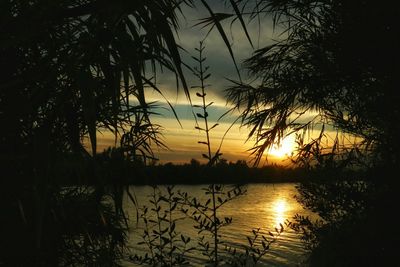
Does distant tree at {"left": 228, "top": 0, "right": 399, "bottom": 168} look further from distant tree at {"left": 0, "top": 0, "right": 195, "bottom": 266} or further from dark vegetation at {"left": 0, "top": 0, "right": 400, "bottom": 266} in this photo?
distant tree at {"left": 0, "top": 0, "right": 195, "bottom": 266}

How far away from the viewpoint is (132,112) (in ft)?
12.3

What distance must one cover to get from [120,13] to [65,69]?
33 cm

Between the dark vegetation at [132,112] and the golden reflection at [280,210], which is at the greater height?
the dark vegetation at [132,112]

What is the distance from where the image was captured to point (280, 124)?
6508 millimetres

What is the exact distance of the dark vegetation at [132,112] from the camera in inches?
81.5

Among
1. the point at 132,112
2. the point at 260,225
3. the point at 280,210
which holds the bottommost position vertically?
the point at 260,225

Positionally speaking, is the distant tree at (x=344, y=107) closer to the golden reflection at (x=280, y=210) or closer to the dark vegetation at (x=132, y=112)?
the dark vegetation at (x=132, y=112)

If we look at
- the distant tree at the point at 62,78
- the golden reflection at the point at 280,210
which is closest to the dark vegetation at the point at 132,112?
the distant tree at the point at 62,78

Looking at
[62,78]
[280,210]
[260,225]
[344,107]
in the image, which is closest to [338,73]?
[344,107]

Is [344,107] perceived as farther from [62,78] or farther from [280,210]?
[280,210]

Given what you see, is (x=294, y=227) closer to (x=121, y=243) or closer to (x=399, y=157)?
(x=399, y=157)

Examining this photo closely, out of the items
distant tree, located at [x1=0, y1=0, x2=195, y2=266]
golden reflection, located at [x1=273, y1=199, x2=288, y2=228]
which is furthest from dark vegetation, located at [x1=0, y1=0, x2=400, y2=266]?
golden reflection, located at [x1=273, y1=199, x2=288, y2=228]

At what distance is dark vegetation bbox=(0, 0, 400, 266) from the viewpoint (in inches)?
81.5

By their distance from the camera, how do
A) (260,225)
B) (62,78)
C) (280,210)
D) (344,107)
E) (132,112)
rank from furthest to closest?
(280,210)
(260,225)
(344,107)
(132,112)
(62,78)
